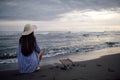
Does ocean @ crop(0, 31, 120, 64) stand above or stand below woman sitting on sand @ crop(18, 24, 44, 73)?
below

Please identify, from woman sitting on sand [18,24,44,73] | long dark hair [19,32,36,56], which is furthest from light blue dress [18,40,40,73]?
long dark hair [19,32,36,56]

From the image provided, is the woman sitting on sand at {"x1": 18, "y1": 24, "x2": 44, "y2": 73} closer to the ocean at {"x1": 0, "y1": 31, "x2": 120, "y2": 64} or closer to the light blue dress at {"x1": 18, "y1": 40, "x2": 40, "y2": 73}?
the light blue dress at {"x1": 18, "y1": 40, "x2": 40, "y2": 73}

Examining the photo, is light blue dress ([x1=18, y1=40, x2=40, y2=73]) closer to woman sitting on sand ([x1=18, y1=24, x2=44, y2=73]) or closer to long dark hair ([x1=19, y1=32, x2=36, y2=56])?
woman sitting on sand ([x1=18, y1=24, x2=44, y2=73])

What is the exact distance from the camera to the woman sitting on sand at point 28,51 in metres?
4.99

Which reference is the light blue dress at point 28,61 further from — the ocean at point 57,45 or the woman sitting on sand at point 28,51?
the ocean at point 57,45

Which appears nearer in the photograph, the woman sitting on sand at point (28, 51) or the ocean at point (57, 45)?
the woman sitting on sand at point (28, 51)

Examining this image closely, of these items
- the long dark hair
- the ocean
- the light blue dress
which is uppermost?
the long dark hair

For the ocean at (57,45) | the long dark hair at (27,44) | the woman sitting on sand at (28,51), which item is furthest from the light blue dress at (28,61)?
the ocean at (57,45)

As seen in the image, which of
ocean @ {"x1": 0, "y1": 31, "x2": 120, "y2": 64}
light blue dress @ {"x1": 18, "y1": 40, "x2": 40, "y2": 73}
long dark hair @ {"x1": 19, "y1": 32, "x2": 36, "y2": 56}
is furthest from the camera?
ocean @ {"x1": 0, "y1": 31, "x2": 120, "y2": 64}

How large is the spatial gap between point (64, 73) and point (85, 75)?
784 millimetres

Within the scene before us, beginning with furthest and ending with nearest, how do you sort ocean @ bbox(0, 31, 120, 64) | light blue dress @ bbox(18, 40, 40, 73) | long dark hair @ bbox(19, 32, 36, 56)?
ocean @ bbox(0, 31, 120, 64), light blue dress @ bbox(18, 40, 40, 73), long dark hair @ bbox(19, 32, 36, 56)

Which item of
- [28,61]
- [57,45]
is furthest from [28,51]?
[57,45]

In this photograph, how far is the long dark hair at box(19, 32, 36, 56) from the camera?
16.3 ft

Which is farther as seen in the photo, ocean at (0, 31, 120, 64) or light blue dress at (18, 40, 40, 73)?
ocean at (0, 31, 120, 64)
